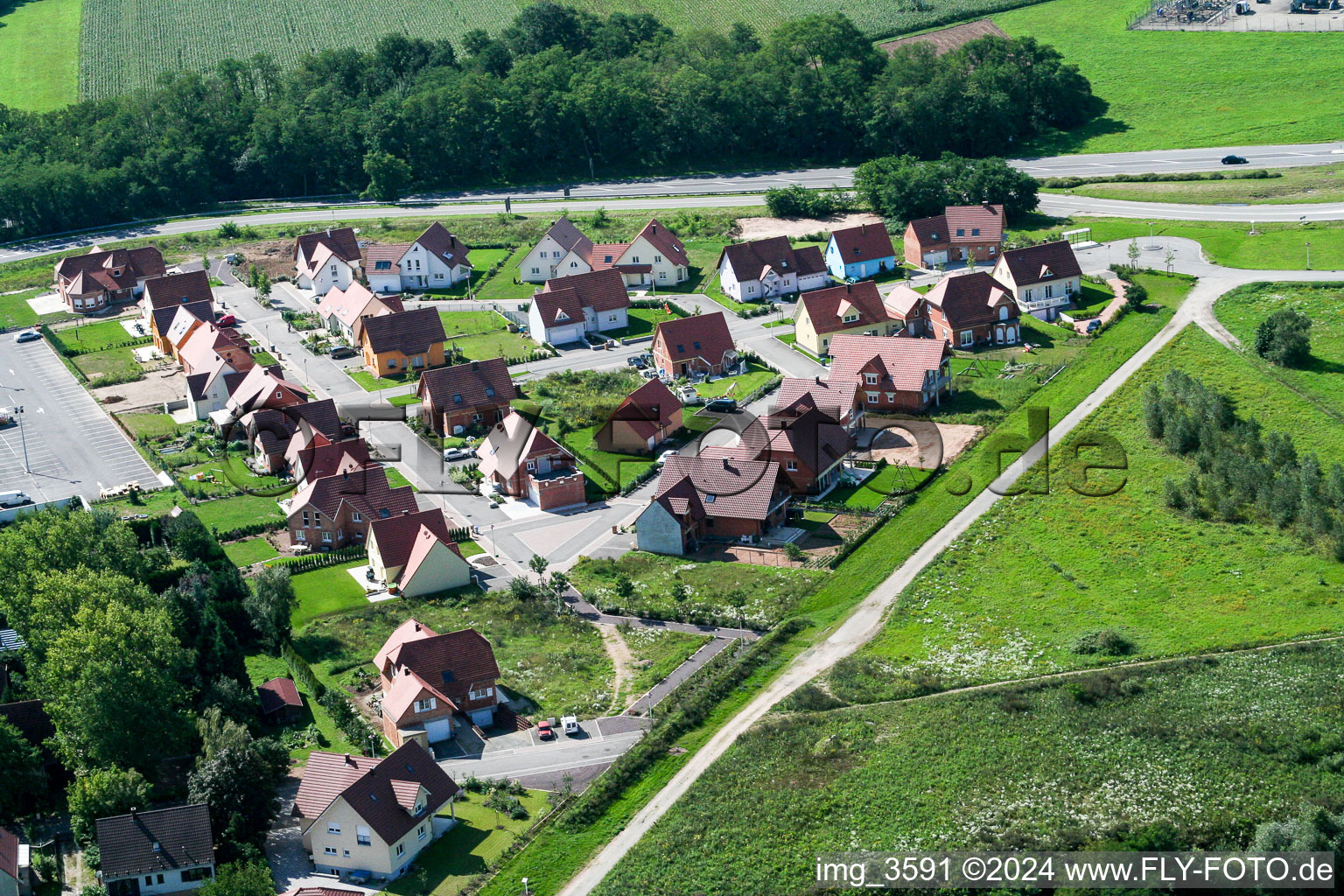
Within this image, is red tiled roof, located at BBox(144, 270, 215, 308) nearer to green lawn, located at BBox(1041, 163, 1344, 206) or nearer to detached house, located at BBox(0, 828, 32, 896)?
detached house, located at BBox(0, 828, 32, 896)

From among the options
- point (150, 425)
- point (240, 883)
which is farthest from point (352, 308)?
point (240, 883)

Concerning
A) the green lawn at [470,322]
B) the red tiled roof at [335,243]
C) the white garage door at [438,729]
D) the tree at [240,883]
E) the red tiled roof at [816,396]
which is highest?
the red tiled roof at [335,243]

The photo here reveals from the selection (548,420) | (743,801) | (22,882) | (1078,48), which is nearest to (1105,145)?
(1078,48)

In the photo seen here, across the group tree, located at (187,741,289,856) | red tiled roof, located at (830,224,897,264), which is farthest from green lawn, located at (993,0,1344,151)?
tree, located at (187,741,289,856)

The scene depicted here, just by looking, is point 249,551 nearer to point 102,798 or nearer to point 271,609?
point 271,609

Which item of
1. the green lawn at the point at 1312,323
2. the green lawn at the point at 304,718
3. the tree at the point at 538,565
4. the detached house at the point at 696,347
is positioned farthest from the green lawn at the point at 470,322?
the green lawn at the point at 1312,323

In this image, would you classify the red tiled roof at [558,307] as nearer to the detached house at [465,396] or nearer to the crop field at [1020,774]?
the detached house at [465,396]
